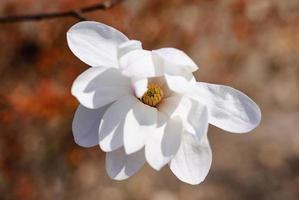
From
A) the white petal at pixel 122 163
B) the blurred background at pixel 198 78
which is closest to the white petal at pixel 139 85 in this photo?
the white petal at pixel 122 163

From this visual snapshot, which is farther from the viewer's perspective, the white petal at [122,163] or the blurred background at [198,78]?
the blurred background at [198,78]

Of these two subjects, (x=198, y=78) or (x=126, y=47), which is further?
(x=198, y=78)

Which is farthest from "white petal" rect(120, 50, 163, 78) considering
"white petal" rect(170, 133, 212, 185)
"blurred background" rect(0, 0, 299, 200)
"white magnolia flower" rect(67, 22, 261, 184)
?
"blurred background" rect(0, 0, 299, 200)

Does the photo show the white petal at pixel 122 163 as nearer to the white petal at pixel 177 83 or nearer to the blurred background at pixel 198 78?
the white petal at pixel 177 83

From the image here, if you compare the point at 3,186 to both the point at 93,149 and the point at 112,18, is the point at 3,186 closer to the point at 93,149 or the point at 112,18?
the point at 93,149

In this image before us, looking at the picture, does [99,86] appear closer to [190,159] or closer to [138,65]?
[138,65]

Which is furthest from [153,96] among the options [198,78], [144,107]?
[198,78]
